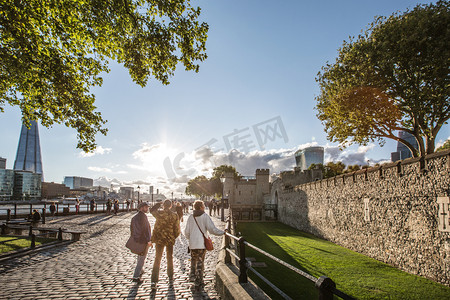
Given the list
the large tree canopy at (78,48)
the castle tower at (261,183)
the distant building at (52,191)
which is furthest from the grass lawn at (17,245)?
the distant building at (52,191)

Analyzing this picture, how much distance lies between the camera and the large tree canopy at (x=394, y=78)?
16.0 meters

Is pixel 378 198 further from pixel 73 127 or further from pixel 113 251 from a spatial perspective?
pixel 73 127

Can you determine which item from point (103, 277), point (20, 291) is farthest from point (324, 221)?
point (20, 291)

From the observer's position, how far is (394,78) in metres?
18.4

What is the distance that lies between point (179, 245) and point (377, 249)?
9.27 meters

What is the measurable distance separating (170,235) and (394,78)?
1879 cm

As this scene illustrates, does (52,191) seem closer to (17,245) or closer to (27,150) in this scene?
(27,150)

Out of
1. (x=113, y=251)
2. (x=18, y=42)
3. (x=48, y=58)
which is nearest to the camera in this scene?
(x=18, y=42)

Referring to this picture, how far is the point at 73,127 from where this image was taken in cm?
977

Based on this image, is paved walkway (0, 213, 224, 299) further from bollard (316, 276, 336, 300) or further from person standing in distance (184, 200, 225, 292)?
bollard (316, 276, 336, 300)

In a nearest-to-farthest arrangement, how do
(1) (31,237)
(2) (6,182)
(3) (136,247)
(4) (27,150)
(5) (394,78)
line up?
1. (3) (136,247)
2. (1) (31,237)
3. (5) (394,78)
4. (2) (6,182)
5. (4) (27,150)

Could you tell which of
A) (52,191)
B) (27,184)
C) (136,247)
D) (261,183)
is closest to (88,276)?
(136,247)

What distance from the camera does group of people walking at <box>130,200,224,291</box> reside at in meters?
5.65

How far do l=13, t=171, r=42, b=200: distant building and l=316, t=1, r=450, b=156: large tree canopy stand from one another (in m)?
170
